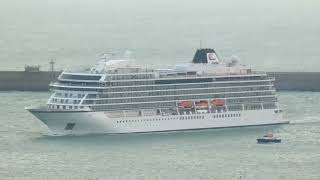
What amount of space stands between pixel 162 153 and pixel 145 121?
6277 millimetres

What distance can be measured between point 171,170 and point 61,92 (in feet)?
35.6

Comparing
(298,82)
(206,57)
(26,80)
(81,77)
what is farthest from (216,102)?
(26,80)

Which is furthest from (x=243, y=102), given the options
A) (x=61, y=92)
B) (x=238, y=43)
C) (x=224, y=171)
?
(x=238, y=43)

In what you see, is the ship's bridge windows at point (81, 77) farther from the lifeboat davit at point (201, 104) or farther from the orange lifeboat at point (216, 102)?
the orange lifeboat at point (216, 102)

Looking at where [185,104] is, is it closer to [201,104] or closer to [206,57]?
[201,104]

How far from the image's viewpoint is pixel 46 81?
7131 cm

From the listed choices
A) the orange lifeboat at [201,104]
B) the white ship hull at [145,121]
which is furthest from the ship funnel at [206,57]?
the white ship hull at [145,121]

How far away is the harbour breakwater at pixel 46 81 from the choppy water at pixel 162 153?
845cm

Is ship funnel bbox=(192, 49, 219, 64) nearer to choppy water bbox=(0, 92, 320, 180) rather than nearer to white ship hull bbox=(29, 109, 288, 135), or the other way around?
white ship hull bbox=(29, 109, 288, 135)

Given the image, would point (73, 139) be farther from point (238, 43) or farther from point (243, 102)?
point (238, 43)

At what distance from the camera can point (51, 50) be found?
3821 inches

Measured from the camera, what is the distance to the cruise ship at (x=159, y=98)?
56406 mm

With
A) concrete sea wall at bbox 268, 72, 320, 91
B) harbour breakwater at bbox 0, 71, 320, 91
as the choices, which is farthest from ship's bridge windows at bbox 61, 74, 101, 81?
concrete sea wall at bbox 268, 72, 320, 91

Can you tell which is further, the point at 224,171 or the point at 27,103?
the point at 27,103
